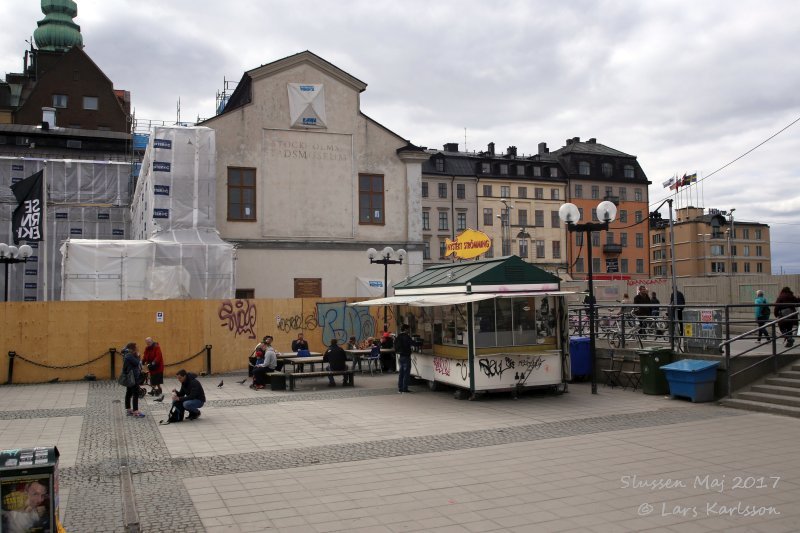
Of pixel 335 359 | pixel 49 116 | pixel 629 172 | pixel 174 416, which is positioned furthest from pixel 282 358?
pixel 629 172

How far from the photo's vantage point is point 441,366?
687 inches

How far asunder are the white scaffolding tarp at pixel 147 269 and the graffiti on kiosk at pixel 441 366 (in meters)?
13.1

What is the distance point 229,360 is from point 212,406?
7.70 meters

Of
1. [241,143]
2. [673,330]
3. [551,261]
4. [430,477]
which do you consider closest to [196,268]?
[241,143]

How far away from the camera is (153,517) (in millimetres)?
7602

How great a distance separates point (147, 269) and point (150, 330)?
550 centimetres

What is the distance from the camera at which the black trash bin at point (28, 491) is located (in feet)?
19.5

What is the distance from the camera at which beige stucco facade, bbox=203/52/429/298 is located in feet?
103

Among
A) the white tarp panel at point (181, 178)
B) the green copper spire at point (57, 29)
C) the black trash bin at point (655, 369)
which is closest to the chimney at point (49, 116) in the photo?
the green copper spire at point (57, 29)

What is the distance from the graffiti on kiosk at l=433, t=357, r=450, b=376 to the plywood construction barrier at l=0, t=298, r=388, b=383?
8797mm

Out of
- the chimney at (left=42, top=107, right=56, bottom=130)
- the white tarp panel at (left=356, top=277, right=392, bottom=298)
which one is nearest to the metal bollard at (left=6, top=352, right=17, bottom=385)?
the white tarp panel at (left=356, top=277, right=392, bottom=298)

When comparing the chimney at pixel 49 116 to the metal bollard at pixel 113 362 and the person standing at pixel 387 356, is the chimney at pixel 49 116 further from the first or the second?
the person standing at pixel 387 356

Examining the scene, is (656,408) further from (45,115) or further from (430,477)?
(45,115)

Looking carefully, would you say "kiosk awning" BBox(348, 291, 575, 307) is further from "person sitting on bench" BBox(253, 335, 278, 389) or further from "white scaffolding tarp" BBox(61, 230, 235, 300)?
"white scaffolding tarp" BBox(61, 230, 235, 300)
